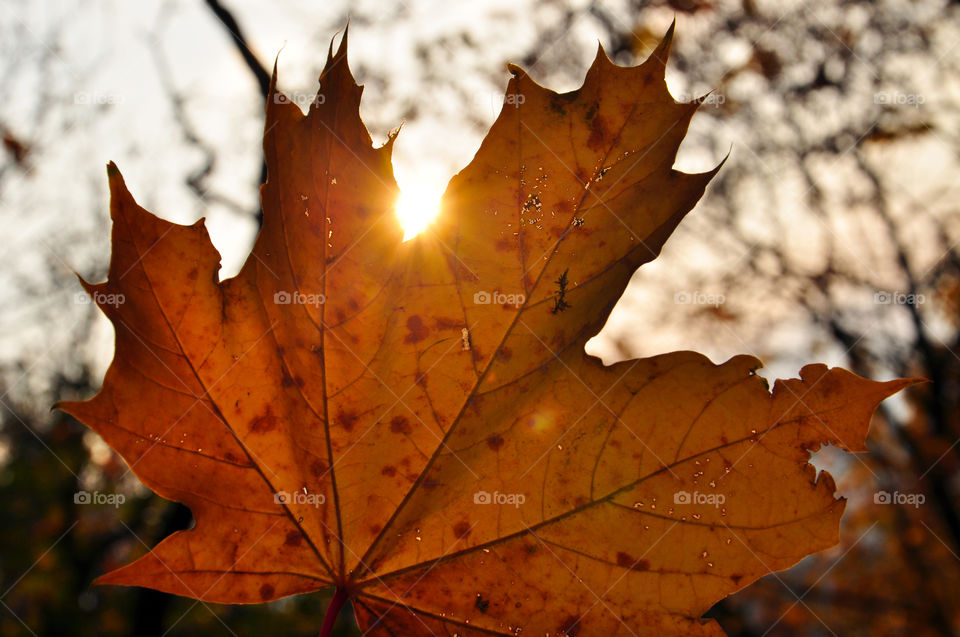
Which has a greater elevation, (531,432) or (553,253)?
(553,253)

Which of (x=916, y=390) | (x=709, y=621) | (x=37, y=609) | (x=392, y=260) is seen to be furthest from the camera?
(x=916, y=390)

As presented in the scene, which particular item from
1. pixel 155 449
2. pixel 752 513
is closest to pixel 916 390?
pixel 752 513

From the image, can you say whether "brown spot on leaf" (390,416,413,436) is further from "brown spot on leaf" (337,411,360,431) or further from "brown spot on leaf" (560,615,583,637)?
"brown spot on leaf" (560,615,583,637)

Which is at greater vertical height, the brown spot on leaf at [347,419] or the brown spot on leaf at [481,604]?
the brown spot on leaf at [347,419]

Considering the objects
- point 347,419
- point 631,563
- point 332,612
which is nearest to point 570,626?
point 631,563

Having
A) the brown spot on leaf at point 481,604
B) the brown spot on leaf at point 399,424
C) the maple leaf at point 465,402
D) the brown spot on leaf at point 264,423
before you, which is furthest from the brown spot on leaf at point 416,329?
the brown spot on leaf at point 481,604

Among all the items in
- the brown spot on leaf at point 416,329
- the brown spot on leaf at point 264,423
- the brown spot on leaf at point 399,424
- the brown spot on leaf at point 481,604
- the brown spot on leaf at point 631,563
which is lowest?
the brown spot on leaf at point 481,604

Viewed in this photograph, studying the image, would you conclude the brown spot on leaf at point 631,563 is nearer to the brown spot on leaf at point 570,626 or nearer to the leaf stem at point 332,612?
the brown spot on leaf at point 570,626

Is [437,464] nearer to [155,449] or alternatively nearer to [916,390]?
[155,449]
